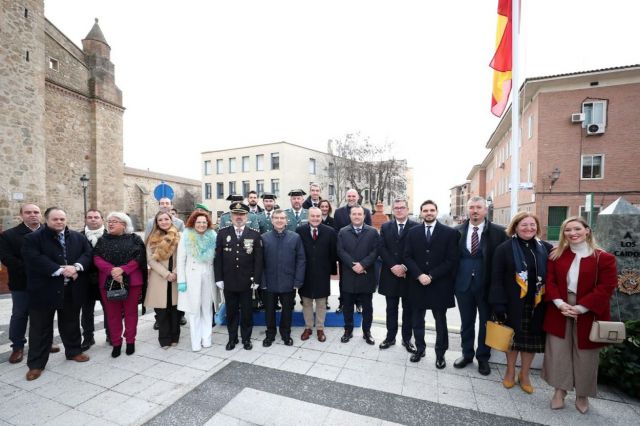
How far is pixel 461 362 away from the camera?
3.93m

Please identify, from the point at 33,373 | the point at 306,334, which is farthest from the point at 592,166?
the point at 33,373

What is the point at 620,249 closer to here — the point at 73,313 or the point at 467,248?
the point at 467,248

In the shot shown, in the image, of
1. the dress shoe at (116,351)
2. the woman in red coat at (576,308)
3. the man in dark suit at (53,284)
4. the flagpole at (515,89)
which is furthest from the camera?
the flagpole at (515,89)

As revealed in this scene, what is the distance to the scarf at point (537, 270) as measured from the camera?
3.26 meters

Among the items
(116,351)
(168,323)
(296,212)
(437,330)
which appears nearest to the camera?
(437,330)

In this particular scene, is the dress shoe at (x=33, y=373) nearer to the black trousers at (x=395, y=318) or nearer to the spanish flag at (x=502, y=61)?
the black trousers at (x=395, y=318)

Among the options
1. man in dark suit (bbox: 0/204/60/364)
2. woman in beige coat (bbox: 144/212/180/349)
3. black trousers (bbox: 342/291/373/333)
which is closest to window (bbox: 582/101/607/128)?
black trousers (bbox: 342/291/373/333)

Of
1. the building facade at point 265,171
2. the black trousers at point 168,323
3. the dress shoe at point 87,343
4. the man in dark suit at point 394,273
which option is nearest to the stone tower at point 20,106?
the dress shoe at point 87,343

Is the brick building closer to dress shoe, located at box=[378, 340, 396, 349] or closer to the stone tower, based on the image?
dress shoe, located at box=[378, 340, 396, 349]

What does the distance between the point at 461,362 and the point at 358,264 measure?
71.8 inches

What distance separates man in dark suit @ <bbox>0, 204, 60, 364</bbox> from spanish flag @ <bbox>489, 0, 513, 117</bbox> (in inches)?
322

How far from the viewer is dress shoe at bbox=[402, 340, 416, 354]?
170 inches

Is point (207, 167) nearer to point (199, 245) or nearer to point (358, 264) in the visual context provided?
point (199, 245)

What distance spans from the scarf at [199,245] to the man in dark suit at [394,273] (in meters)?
2.56
